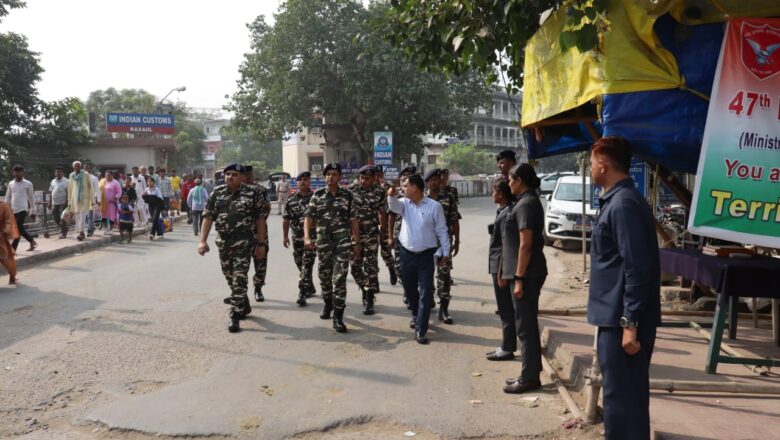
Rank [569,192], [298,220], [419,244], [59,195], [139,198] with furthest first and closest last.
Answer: [139,198]
[59,195]
[569,192]
[298,220]
[419,244]

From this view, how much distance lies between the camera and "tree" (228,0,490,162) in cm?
2903

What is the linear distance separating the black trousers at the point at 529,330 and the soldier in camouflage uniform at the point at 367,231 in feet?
9.70

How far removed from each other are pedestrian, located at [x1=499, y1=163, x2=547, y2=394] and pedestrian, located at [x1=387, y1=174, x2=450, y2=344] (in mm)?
1255

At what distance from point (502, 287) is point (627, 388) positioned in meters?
2.25

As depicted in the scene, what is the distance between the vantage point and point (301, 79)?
3020 cm

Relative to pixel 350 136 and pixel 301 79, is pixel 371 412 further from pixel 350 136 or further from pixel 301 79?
pixel 350 136

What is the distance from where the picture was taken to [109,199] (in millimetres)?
16500

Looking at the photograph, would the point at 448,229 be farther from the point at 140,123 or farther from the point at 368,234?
the point at 140,123

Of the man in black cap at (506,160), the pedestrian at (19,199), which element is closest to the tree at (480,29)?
the man in black cap at (506,160)

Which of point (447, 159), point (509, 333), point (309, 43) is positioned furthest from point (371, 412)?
point (447, 159)

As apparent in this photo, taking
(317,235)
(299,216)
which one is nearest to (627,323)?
(317,235)

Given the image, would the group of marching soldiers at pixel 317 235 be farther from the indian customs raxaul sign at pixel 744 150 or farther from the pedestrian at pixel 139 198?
the pedestrian at pixel 139 198

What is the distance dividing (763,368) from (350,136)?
36.7 meters

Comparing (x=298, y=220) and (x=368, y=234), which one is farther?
(x=298, y=220)
